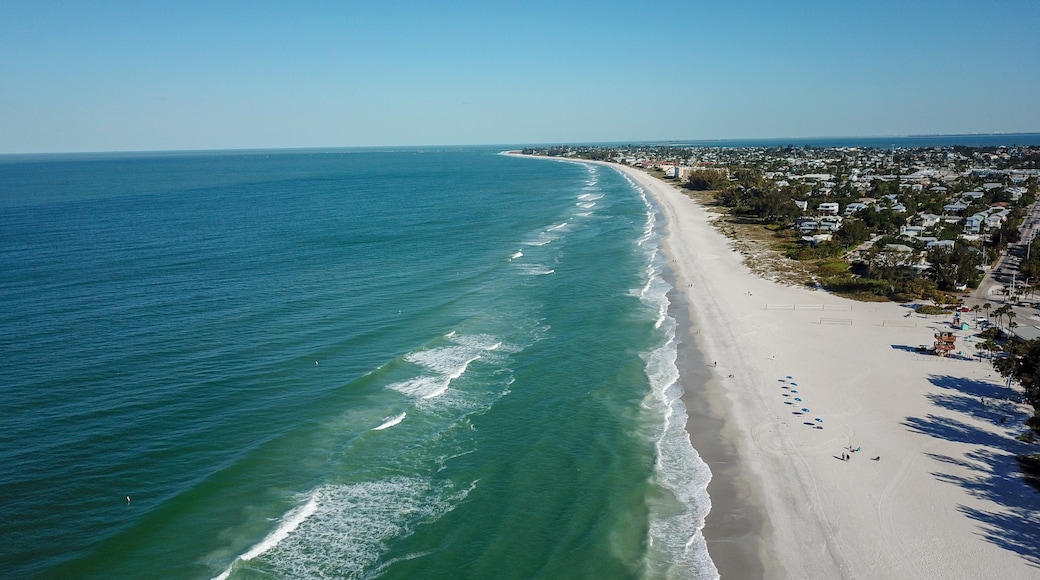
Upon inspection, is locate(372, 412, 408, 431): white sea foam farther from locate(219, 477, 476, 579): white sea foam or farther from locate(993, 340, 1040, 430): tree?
locate(993, 340, 1040, 430): tree

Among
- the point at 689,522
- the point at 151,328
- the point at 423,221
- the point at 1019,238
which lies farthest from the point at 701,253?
the point at 151,328

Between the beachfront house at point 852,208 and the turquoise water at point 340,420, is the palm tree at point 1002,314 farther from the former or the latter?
the beachfront house at point 852,208

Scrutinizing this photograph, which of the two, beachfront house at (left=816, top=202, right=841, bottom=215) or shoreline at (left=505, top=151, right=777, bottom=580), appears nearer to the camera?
shoreline at (left=505, top=151, right=777, bottom=580)

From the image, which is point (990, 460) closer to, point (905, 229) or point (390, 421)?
point (390, 421)

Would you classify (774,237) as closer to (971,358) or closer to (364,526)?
(971,358)

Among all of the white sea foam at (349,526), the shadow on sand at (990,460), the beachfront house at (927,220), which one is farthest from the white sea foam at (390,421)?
the beachfront house at (927,220)

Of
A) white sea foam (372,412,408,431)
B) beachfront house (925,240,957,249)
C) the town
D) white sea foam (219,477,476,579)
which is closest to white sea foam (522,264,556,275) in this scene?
the town
